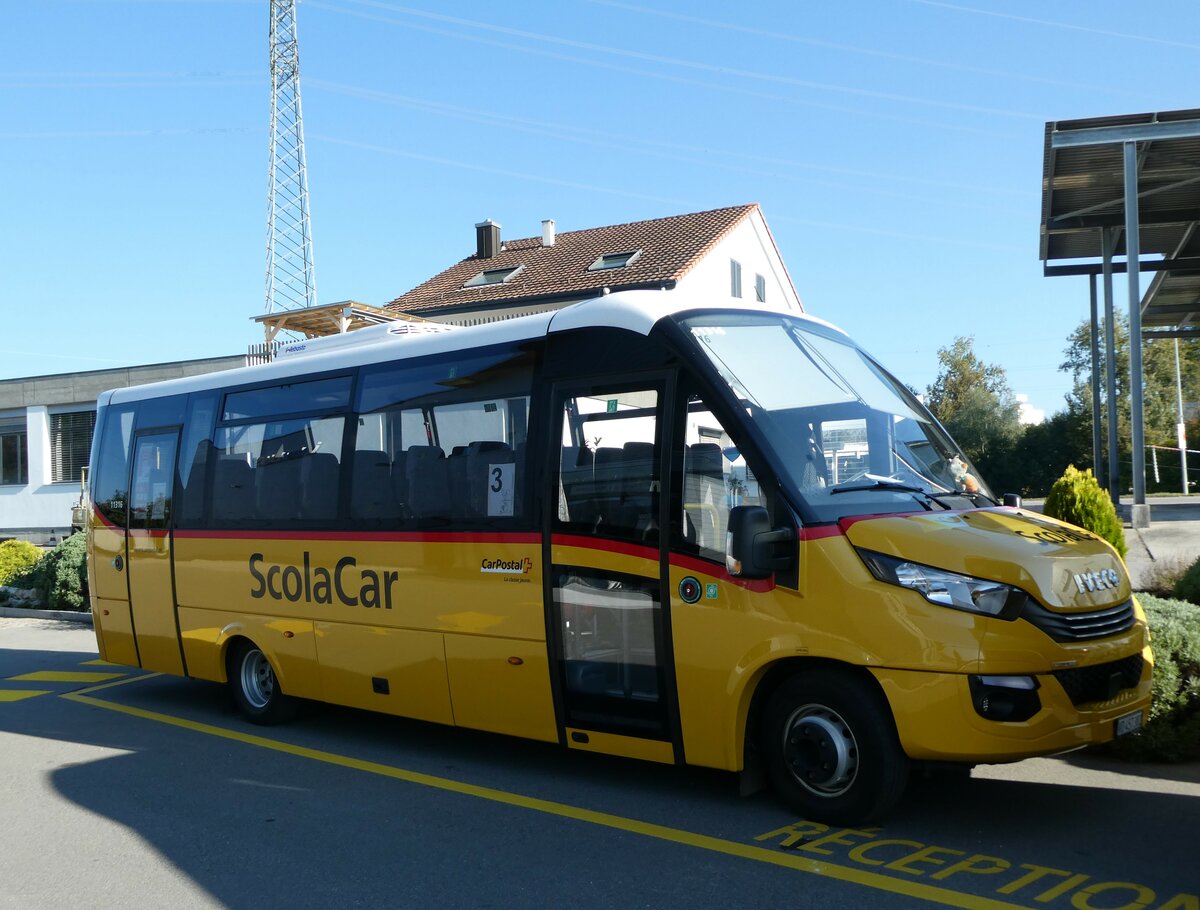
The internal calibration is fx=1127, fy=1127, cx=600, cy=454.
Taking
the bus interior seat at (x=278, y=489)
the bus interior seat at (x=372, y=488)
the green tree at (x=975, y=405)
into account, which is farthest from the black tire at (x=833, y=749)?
the green tree at (x=975, y=405)

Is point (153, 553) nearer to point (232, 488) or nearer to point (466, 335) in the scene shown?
point (232, 488)

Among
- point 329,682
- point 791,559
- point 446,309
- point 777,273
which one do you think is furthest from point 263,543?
point 777,273

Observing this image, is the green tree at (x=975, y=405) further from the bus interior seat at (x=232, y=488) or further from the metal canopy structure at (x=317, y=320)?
the bus interior seat at (x=232, y=488)

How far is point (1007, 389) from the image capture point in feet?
236

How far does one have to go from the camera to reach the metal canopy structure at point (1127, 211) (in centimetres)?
2066

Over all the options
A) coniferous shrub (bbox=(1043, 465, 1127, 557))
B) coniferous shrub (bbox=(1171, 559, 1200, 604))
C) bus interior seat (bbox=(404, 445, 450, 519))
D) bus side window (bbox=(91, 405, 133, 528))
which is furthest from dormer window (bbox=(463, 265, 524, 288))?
bus interior seat (bbox=(404, 445, 450, 519))

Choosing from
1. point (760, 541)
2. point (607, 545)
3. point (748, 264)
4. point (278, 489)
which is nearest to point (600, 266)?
point (748, 264)

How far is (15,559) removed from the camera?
20438 mm

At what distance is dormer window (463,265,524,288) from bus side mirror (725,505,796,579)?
32.4 meters

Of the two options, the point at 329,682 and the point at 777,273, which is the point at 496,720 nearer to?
the point at 329,682

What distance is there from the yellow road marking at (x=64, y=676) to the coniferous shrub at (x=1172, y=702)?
10.0 meters

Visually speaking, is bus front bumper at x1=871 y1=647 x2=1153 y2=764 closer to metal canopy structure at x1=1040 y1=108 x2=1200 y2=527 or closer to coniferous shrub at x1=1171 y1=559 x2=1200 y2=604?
coniferous shrub at x1=1171 y1=559 x2=1200 y2=604

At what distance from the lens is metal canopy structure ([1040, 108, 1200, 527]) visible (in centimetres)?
2066

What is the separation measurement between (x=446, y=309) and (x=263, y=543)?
2728cm
